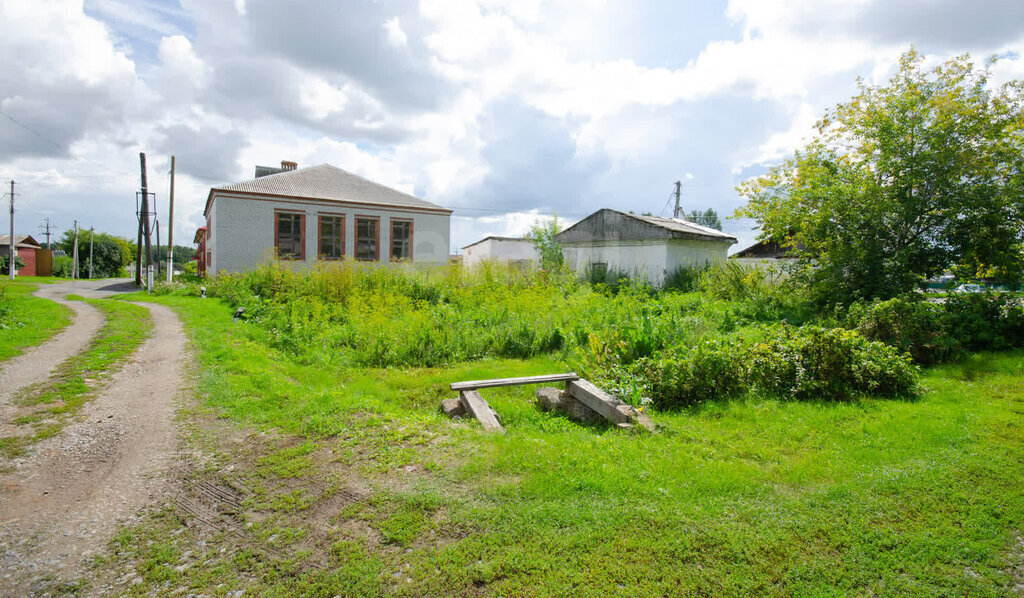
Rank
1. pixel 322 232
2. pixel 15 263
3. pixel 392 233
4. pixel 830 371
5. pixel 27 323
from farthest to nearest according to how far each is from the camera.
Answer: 1. pixel 15 263
2. pixel 392 233
3. pixel 322 232
4. pixel 27 323
5. pixel 830 371

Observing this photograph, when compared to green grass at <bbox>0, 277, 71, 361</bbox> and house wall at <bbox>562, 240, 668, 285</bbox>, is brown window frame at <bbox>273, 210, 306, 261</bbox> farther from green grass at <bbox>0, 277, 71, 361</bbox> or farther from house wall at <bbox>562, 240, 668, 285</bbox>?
house wall at <bbox>562, 240, 668, 285</bbox>

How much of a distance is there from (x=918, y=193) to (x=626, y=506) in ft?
39.7

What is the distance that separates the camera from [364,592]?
7.84ft

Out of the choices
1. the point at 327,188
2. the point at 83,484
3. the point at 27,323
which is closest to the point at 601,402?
the point at 83,484

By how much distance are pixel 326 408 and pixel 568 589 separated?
341 cm

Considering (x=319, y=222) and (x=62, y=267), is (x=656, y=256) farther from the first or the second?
(x=62, y=267)

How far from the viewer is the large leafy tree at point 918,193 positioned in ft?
33.4

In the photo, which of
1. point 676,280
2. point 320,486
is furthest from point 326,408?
point 676,280

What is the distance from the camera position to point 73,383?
596cm

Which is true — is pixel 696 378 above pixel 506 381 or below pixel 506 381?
above

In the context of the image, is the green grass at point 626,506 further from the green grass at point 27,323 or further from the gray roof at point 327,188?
the gray roof at point 327,188

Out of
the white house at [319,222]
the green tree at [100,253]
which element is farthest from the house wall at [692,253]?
the green tree at [100,253]

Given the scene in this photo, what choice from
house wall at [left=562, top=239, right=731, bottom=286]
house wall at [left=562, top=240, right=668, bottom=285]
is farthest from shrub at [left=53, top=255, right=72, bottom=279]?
house wall at [left=562, top=239, right=731, bottom=286]

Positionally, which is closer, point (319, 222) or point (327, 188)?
point (319, 222)
